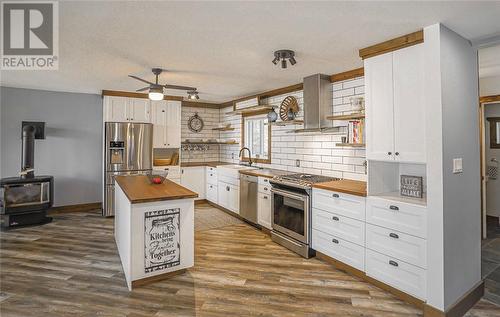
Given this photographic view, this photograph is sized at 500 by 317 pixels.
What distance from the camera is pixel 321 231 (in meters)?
3.28

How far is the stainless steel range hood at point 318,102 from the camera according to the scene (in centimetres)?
387

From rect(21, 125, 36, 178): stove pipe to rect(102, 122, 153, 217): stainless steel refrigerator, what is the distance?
3.75 feet

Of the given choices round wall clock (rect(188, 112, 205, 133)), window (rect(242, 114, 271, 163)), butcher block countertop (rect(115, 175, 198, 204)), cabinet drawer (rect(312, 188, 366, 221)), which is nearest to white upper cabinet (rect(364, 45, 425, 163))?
cabinet drawer (rect(312, 188, 366, 221))

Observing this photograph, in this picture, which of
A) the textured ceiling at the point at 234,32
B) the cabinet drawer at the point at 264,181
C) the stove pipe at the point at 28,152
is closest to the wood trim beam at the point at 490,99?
the textured ceiling at the point at 234,32

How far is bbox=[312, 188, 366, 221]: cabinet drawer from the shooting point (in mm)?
2838

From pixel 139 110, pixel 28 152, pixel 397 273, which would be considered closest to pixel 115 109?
pixel 139 110

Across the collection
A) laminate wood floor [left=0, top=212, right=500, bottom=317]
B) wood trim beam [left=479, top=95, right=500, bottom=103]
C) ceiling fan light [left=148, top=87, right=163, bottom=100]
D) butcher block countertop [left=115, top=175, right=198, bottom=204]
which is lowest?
laminate wood floor [left=0, top=212, right=500, bottom=317]

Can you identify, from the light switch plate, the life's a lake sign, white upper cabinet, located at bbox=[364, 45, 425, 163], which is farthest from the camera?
the life's a lake sign

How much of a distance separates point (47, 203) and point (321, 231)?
4595 mm

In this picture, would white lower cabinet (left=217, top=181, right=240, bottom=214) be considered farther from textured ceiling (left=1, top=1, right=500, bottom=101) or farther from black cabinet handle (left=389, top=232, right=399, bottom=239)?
black cabinet handle (left=389, top=232, right=399, bottom=239)

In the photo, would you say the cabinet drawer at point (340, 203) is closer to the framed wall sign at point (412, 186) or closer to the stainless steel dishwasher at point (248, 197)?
the framed wall sign at point (412, 186)

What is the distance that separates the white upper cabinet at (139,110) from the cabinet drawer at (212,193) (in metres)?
1.94

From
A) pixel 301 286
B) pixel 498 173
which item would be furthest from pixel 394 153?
pixel 498 173

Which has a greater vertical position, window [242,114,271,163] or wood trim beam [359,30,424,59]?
wood trim beam [359,30,424,59]
